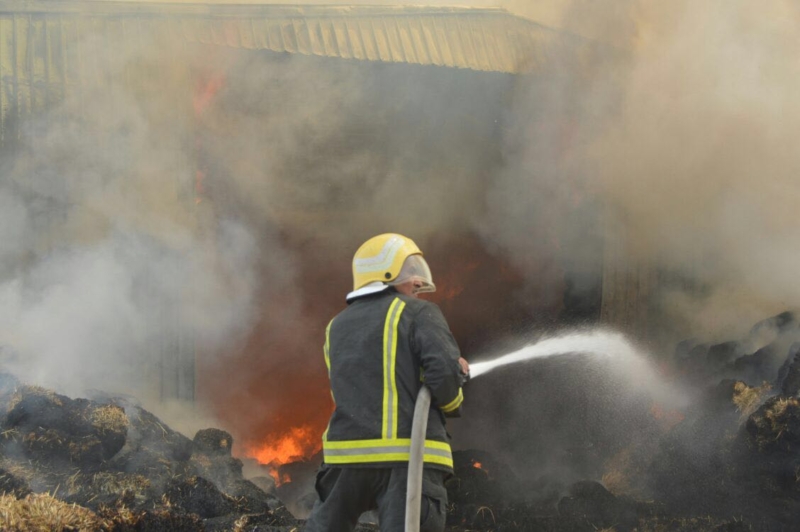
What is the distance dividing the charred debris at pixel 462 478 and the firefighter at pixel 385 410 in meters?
1.25

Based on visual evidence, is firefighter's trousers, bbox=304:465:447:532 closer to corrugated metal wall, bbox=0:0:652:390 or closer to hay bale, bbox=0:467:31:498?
hay bale, bbox=0:467:31:498

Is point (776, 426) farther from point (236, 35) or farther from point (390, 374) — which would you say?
point (236, 35)

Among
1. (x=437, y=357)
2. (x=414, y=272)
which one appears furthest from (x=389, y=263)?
(x=437, y=357)

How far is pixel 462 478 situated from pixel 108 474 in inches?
94.0

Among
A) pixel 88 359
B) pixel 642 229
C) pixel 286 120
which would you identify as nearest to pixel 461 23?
pixel 286 120

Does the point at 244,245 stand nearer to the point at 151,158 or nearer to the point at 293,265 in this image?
A: the point at 293,265

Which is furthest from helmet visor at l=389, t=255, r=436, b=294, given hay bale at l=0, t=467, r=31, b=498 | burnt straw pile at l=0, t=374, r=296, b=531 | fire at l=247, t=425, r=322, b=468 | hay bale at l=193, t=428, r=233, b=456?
fire at l=247, t=425, r=322, b=468

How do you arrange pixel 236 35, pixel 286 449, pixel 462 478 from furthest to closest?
1. pixel 286 449
2. pixel 236 35
3. pixel 462 478

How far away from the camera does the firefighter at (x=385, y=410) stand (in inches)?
133

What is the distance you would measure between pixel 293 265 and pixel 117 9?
9.15 ft

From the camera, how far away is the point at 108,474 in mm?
5008

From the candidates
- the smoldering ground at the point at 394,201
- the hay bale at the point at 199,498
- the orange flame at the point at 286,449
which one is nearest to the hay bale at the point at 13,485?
the hay bale at the point at 199,498

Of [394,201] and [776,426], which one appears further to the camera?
[394,201]

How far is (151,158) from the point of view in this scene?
6859 millimetres
